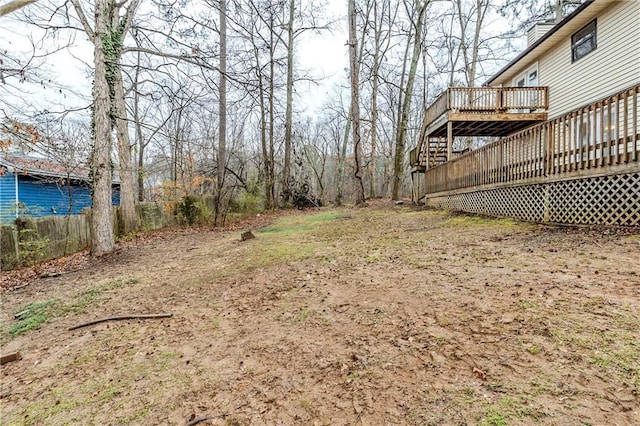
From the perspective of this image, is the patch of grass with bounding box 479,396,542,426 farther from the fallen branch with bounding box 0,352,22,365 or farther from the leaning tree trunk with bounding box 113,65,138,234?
the leaning tree trunk with bounding box 113,65,138,234

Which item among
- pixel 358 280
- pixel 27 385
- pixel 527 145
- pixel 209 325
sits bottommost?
pixel 27 385

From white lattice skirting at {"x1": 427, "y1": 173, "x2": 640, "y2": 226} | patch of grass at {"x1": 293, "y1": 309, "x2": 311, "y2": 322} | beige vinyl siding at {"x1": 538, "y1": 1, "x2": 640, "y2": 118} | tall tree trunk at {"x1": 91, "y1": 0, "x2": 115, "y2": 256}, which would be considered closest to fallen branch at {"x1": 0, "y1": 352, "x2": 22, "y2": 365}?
patch of grass at {"x1": 293, "y1": 309, "x2": 311, "y2": 322}

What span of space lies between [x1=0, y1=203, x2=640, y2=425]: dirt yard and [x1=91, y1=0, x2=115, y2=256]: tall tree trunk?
2.30 metres

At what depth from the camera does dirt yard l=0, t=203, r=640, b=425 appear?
169 centimetres

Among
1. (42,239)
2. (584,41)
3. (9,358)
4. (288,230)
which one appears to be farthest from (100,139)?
(584,41)

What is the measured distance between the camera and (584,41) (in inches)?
391

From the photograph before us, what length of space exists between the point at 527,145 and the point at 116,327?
8.26 meters

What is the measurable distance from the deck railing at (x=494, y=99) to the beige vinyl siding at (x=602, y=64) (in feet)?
2.06

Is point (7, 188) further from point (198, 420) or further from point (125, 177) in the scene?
point (198, 420)

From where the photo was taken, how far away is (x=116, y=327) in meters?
3.25

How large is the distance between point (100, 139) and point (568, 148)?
9.70 meters

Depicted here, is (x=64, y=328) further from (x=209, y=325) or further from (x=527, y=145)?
(x=527, y=145)

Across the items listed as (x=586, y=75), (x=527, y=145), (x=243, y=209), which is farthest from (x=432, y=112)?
(x=243, y=209)

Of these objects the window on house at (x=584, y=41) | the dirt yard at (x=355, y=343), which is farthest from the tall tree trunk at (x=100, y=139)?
the window on house at (x=584, y=41)
